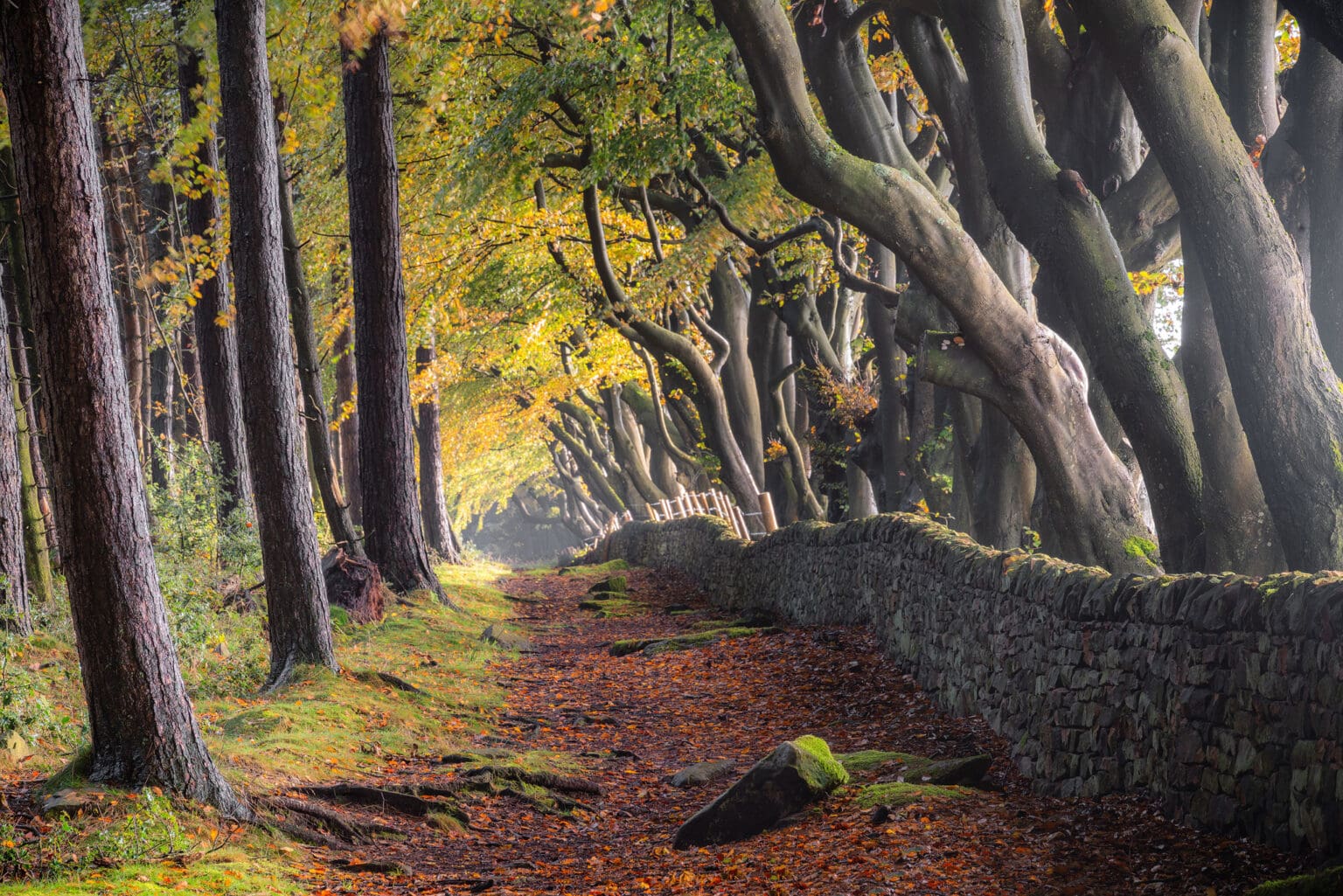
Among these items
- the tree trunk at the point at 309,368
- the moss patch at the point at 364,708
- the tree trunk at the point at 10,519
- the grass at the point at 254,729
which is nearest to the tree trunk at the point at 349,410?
the grass at the point at 254,729

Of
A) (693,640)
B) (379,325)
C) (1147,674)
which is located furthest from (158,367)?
(1147,674)

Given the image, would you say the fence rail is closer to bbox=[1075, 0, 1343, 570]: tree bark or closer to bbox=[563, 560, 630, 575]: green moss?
bbox=[563, 560, 630, 575]: green moss

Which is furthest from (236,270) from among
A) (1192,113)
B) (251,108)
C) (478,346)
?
(478,346)

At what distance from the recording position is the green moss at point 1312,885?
3410 mm

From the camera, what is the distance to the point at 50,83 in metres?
4.96

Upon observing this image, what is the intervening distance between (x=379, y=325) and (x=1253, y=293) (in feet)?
30.2

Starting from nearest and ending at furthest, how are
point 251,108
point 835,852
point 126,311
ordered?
1. point 835,852
2. point 251,108
3. point 126,311

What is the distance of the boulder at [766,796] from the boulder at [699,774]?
1180mm

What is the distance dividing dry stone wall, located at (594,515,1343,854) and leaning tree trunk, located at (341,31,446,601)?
19.8ft

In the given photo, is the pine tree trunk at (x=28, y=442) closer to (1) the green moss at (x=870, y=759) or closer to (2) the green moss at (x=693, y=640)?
(2) the green moss at (x=693, y=640)

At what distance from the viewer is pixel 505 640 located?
42.1 ft

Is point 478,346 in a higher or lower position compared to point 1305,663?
higher

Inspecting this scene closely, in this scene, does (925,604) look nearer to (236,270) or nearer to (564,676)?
(564,676)

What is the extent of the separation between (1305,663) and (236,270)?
25.0ft
